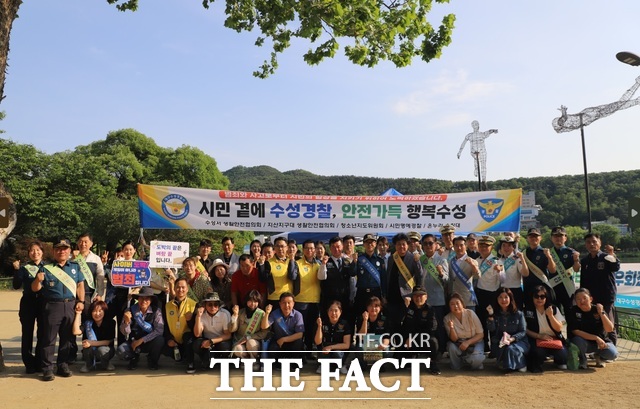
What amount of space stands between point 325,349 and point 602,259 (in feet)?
12.6

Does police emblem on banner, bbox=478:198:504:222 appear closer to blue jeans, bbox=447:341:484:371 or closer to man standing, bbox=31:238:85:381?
blue jeans, bbox=447:341:484:371

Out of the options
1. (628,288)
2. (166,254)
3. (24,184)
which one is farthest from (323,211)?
(24,184)

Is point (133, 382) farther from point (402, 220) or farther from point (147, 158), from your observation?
point (147, 158)

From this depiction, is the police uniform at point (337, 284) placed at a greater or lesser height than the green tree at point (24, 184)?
lesser

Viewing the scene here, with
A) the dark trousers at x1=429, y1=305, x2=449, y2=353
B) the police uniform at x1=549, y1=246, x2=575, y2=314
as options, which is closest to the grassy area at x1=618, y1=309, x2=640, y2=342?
the police uniform at x1=549, y1=246, x2=575, y2=314

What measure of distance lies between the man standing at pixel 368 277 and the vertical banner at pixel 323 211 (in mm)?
2778

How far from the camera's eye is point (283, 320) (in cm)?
610

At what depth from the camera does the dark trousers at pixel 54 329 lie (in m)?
5.66

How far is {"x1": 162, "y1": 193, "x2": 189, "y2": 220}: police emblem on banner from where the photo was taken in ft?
28.3

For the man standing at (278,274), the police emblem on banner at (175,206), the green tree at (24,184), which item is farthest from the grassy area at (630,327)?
the green tree at (24,184)

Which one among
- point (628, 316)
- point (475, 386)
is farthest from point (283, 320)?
point (628, 316)

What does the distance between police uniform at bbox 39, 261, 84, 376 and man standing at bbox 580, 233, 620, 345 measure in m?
6.60

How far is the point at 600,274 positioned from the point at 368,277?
3.08m

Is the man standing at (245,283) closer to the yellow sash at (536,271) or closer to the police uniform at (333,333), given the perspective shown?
the police uniform at (333,333)
